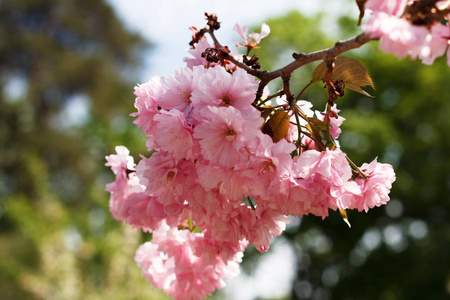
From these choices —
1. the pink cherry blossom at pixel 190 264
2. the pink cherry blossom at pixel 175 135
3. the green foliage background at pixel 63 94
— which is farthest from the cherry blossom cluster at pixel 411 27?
the green foliage background at pixel 63 94

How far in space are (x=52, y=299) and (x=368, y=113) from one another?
942cm

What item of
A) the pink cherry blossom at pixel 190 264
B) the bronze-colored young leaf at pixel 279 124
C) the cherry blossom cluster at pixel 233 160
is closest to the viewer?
the cherry blossom cluster at pixel 233 160

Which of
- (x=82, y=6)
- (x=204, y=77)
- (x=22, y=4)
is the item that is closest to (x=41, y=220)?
(x=204, y=77)

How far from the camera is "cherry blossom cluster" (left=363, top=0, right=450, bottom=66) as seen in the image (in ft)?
2.09

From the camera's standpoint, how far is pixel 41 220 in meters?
7.05

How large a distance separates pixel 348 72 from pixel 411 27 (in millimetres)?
273

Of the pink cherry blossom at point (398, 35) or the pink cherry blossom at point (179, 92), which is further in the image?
the pink cherry blossom at point (179, 92)

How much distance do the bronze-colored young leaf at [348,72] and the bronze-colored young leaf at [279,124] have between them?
102 mm

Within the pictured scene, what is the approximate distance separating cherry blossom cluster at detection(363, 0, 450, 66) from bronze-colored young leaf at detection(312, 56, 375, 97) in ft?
0.71

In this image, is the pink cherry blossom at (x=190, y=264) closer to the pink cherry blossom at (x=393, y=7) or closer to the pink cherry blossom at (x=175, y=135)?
the pink cherry blossom at (x=175, y=135)

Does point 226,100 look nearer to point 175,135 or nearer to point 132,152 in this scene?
point 175,135

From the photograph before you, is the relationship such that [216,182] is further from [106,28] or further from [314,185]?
[106,28]

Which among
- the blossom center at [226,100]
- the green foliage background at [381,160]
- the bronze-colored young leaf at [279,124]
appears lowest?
the green foliage background at [381,160]

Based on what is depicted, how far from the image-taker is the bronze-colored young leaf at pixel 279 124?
2.93 ft
